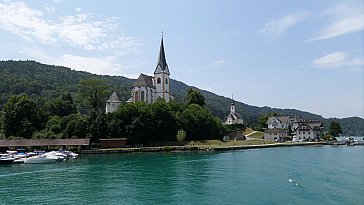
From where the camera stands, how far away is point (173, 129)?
82.4 metres

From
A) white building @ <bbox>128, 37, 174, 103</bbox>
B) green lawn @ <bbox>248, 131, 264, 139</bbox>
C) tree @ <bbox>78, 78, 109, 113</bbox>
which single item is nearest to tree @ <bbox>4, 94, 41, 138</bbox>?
tree @ <bbox>78, 78, 109, 113</bbox>

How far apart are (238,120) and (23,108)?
74.4 meters

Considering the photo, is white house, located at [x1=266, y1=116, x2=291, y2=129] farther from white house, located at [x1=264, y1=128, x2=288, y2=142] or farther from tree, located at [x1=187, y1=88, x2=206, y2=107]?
tree, located at [x1=187, y1=88, x2=206, y2=107]

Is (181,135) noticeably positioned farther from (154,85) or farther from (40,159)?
(40,159)

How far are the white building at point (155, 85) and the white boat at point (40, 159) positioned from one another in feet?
→ 133

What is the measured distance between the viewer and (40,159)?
180 ft

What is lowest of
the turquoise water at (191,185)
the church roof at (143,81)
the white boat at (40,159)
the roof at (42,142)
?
the turquoise water at (191,185)

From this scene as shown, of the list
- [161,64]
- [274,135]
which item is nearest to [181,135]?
[161,64]

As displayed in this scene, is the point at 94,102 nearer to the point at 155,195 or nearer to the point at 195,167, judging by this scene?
the point at 195,167

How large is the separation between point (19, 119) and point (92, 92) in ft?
55.7

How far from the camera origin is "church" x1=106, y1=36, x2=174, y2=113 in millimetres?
94750

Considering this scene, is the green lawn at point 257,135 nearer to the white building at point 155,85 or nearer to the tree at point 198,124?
the tree at point 198,124

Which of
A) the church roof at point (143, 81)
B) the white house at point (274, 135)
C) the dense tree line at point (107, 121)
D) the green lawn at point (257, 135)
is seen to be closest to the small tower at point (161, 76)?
the church roof at point (143, 81)

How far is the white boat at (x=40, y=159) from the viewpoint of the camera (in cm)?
5403
